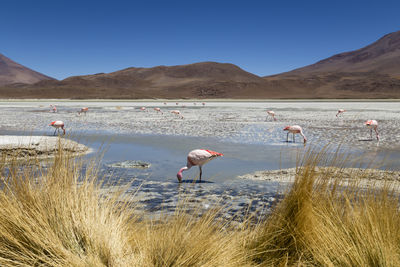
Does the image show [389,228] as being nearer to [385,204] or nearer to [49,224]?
[385,204]

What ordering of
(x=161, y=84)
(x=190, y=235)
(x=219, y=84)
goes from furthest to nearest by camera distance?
(x=161, y=84) → (x=219, y=84) → (x=190, y=235)

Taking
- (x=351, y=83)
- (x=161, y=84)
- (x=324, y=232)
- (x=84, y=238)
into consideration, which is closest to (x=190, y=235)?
(x=84, y=238)

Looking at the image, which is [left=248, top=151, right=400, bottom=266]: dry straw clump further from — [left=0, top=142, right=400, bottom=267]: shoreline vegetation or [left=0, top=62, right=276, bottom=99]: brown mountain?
[left=0, top=62, right=276, bottom=99]: brown mountain

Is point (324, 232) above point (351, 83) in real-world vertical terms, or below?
below

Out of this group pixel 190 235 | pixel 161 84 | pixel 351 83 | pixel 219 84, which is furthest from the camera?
pixel 161 84

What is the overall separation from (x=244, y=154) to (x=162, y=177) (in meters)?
2.69

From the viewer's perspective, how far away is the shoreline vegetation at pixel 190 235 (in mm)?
2068

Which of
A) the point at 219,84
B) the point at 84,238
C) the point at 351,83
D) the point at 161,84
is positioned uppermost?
the point at 161,84

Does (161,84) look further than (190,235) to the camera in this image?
Yes

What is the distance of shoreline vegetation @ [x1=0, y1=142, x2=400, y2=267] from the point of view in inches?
81.4

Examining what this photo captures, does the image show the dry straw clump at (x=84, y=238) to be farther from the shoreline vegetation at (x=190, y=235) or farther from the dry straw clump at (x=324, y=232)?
the dry straw clump at (x=324, y=232)

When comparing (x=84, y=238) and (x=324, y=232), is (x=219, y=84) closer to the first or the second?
(x=324, y=232)

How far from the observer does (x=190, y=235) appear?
86.1 inches

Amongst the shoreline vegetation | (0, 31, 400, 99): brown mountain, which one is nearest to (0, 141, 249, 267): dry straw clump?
the shoreline vegetation
